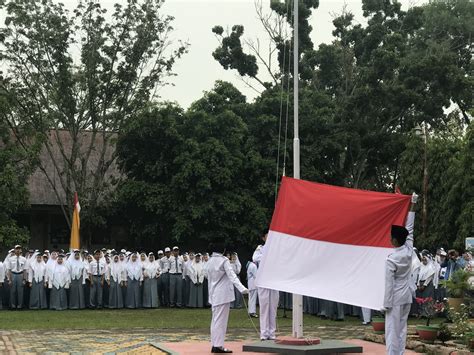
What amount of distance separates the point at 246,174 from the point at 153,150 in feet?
12.2

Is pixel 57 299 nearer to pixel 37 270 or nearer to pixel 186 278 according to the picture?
pixel 37 270

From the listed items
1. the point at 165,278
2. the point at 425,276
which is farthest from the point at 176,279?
the point at 425,276

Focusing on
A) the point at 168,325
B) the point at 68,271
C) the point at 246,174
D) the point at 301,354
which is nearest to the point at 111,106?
the point at 246,174

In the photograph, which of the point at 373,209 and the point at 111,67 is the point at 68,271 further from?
the point at 373,209

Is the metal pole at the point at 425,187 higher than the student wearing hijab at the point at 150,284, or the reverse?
the metal pole at the point at 425,187

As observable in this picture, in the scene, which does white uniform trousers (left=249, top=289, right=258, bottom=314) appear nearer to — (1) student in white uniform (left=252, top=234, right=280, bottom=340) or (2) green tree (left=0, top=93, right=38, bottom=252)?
(1) student in white uniform (left=252, top=234, right=280, bottom=340)

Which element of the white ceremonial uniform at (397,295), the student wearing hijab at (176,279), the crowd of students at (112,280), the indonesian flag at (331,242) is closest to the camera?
the white ceremonial uniform at (397,295)

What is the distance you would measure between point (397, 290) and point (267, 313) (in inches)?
184

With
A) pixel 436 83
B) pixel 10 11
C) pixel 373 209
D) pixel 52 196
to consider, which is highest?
pixel 10 11

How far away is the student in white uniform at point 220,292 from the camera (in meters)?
13.0

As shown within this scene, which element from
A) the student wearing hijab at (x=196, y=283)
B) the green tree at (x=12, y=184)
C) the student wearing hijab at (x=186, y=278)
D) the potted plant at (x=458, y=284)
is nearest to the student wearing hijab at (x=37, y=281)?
the green tree at (x=12, y=184)

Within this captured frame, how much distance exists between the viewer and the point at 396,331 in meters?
10.8

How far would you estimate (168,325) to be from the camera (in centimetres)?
1877

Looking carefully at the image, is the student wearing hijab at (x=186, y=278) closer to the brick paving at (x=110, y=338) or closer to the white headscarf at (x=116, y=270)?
the white headscarf at (x=116, y=270)
